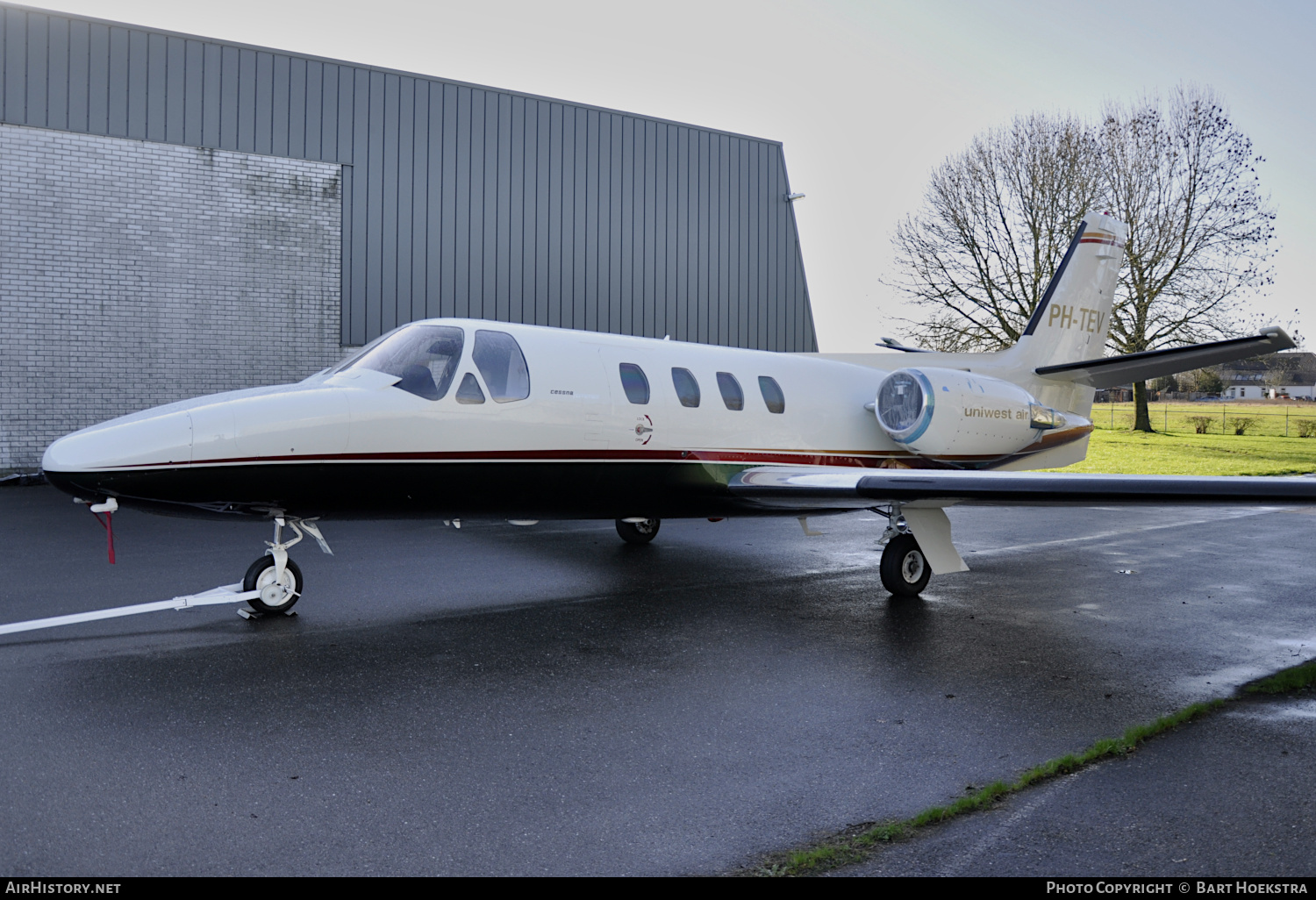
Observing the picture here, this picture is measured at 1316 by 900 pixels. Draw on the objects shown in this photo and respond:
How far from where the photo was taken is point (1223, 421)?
3900 cm

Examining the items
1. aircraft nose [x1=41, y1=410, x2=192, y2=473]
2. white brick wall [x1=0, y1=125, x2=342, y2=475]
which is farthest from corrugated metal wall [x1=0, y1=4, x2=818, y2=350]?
aircraft nose [x1=41, y1=410, x2=192, y2=473]

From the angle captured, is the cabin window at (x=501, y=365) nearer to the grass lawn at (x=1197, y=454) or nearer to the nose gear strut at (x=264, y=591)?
the nose gear strut at (x=264, y=591)

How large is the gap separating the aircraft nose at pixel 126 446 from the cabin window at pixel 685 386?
12.6 feet

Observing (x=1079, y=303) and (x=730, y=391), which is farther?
(x=1079, y=303)

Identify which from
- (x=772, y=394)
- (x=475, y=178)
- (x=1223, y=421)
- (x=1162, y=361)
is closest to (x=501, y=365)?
(x=772, y=394)

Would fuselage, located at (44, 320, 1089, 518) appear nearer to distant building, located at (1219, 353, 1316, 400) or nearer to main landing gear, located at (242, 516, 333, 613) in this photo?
main landing gear, located at (242, 516, 333, 613)

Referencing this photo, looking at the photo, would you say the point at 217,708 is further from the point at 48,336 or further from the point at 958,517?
the point at 48,336

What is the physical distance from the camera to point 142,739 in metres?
4.22

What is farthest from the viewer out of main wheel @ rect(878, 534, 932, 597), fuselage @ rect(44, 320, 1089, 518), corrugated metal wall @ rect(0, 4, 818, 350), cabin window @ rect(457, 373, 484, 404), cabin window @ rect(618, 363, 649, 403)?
corrugated metal wall @ rect(0, 4, 818, 350)

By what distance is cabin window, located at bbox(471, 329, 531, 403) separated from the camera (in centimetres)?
676

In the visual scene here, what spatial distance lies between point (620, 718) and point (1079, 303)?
374 inches

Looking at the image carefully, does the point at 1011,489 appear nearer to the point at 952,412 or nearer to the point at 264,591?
the point at 952,412

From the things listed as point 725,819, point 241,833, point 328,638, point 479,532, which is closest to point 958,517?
point 479,532

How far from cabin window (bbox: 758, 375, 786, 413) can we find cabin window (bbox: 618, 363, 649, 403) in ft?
4.68
